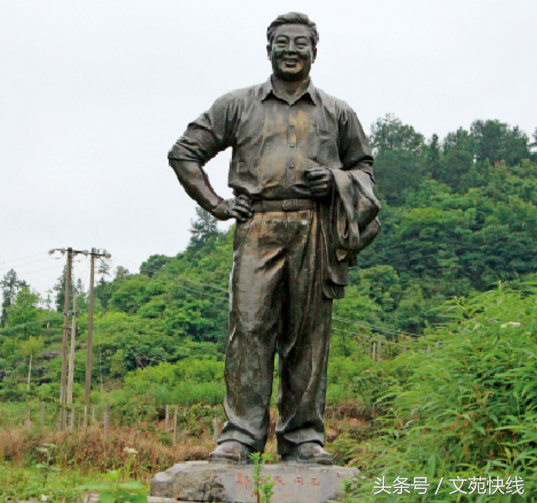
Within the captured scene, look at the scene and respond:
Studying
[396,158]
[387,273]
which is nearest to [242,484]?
[387,273]

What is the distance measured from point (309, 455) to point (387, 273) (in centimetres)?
4383

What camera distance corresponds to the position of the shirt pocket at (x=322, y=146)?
15.2 ft

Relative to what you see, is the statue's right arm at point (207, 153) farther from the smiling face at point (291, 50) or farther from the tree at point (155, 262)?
the tree at point (155, 262)

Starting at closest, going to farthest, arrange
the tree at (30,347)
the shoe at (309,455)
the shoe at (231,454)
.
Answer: the shoe at (231,454), the shoe at (309,455), the tree at (30,347)

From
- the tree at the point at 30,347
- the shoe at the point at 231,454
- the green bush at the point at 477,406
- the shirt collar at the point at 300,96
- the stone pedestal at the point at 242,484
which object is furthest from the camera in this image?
the tree at the point at 30,347

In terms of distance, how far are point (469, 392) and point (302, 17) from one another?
235 centimetres

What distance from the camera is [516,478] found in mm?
3557

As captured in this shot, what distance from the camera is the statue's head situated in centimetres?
463

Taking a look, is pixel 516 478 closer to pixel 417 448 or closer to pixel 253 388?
pixel 417 448

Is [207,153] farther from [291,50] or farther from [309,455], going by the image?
[309,455]

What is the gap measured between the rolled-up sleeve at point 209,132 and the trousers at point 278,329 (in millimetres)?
534

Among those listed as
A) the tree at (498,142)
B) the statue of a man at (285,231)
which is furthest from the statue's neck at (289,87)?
the tree at (498,142)

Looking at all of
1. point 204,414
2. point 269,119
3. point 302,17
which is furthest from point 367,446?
point 204,414

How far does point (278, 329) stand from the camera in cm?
464
